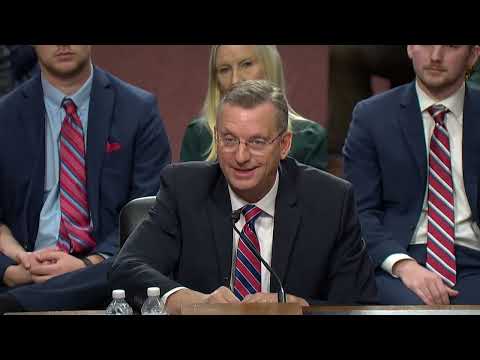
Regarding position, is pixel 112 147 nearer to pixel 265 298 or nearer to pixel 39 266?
pixel 39 266

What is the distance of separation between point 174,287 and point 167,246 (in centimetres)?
23

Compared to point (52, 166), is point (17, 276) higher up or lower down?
lower down

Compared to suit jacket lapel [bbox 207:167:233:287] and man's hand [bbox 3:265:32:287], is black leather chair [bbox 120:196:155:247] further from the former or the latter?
man's hand [bbox 3:265:32:287]

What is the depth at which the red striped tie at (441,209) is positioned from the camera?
295cm

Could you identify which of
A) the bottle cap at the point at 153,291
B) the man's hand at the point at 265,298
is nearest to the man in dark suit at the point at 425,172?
the man's hand at the point at 265,298

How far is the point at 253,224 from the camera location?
2453 millimetres

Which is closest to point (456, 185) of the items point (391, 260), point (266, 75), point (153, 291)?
point (391, 260)

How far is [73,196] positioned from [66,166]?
3.9 inches

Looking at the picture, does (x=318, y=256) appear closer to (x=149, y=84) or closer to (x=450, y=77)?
(x=450, y=77)

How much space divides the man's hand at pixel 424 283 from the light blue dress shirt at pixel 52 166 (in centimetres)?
110

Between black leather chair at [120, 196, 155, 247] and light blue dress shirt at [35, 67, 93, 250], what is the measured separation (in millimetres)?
544

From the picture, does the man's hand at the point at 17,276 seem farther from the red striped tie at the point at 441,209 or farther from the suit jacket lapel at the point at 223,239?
the red striped tie at the point at 441,209

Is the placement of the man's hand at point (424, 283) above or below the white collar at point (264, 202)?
below
